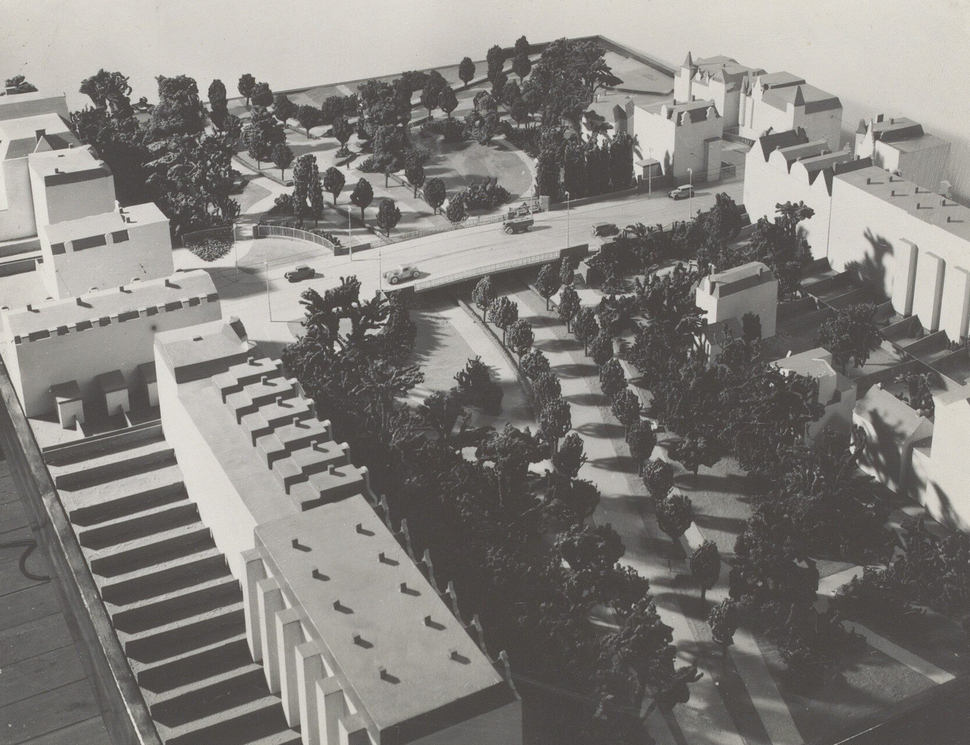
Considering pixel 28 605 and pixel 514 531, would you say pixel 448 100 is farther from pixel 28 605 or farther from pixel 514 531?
pixel 28 605

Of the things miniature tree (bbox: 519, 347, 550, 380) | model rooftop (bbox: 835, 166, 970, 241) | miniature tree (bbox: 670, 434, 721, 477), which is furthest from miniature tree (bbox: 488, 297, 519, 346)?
model rooftop (bbox: 835, 166, 970, 241)

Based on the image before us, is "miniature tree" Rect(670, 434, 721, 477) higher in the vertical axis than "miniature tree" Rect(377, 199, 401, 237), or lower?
lower

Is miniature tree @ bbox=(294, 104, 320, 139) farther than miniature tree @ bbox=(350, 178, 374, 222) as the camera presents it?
Yes

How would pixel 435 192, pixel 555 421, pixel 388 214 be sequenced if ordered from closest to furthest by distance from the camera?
pixel 555 421
pixel 388 214
pixel 435 192

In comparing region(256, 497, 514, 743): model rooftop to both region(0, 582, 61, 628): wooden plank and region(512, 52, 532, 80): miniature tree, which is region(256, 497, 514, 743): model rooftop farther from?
region(512, 52, 532, 80): miniature tree

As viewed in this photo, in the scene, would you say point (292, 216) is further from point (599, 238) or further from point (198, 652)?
point (198, 652)

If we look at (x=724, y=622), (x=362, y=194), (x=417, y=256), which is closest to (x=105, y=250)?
(x=417, y=256)
